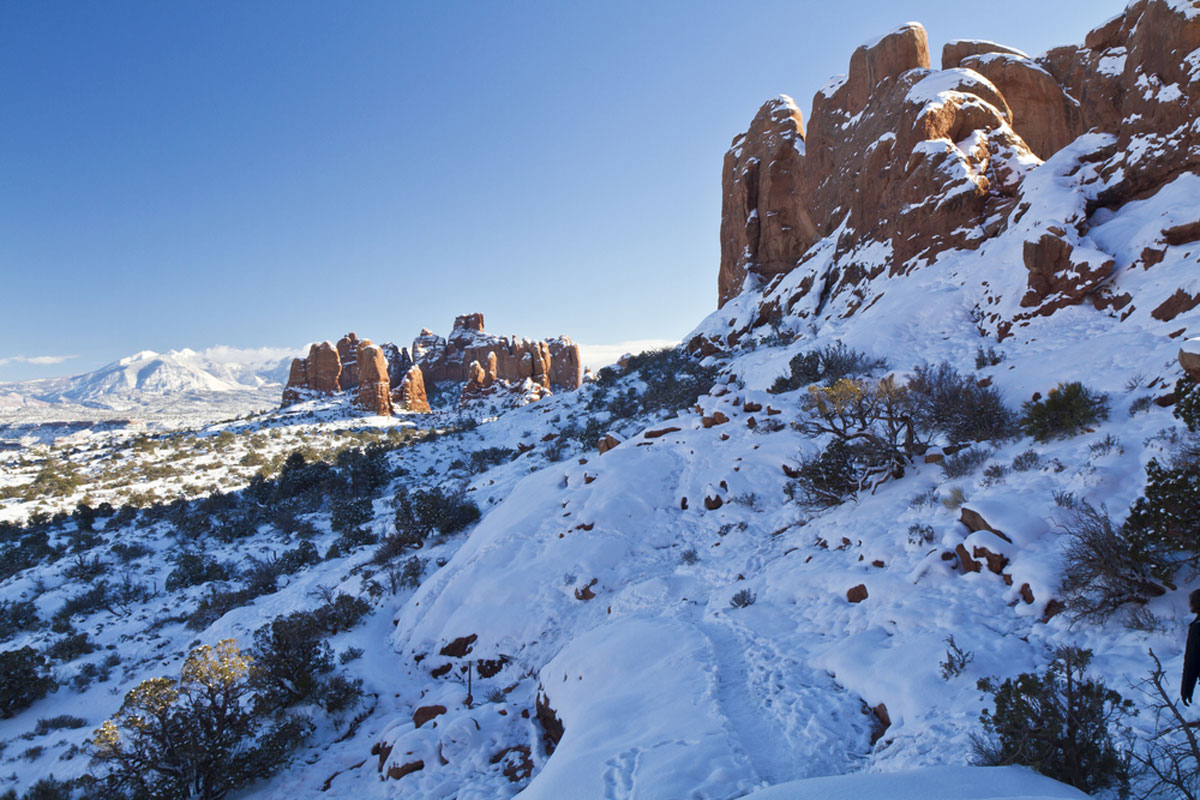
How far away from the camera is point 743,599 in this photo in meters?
8.15

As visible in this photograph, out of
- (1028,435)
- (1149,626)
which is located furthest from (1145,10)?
(1149,626)

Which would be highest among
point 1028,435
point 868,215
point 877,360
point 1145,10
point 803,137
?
point 803,137

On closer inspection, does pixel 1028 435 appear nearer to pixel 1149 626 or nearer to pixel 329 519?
pixel 1149 626

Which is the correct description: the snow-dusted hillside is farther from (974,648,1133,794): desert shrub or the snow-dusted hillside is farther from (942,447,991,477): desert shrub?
(974,648,1133,794): desert shrub

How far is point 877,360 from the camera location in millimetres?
16328

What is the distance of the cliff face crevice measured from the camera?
1388 centimetres

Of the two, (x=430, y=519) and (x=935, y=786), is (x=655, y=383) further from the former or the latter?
(x=935, y=786)

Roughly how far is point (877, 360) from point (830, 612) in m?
11.8

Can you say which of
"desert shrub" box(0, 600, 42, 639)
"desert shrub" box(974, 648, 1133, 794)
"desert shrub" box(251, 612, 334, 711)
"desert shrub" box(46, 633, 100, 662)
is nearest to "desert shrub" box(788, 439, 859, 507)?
"desert shrub" box(974, 648, 1133, 794)

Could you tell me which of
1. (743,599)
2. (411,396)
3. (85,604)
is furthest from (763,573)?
(411,396)

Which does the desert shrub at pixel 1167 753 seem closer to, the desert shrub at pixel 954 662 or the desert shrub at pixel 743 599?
the desert shrub at pixel 954 662

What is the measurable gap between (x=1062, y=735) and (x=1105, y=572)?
237cm

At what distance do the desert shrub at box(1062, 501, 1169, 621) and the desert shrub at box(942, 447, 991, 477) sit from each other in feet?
10.1

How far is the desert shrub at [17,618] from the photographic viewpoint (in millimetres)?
16344
